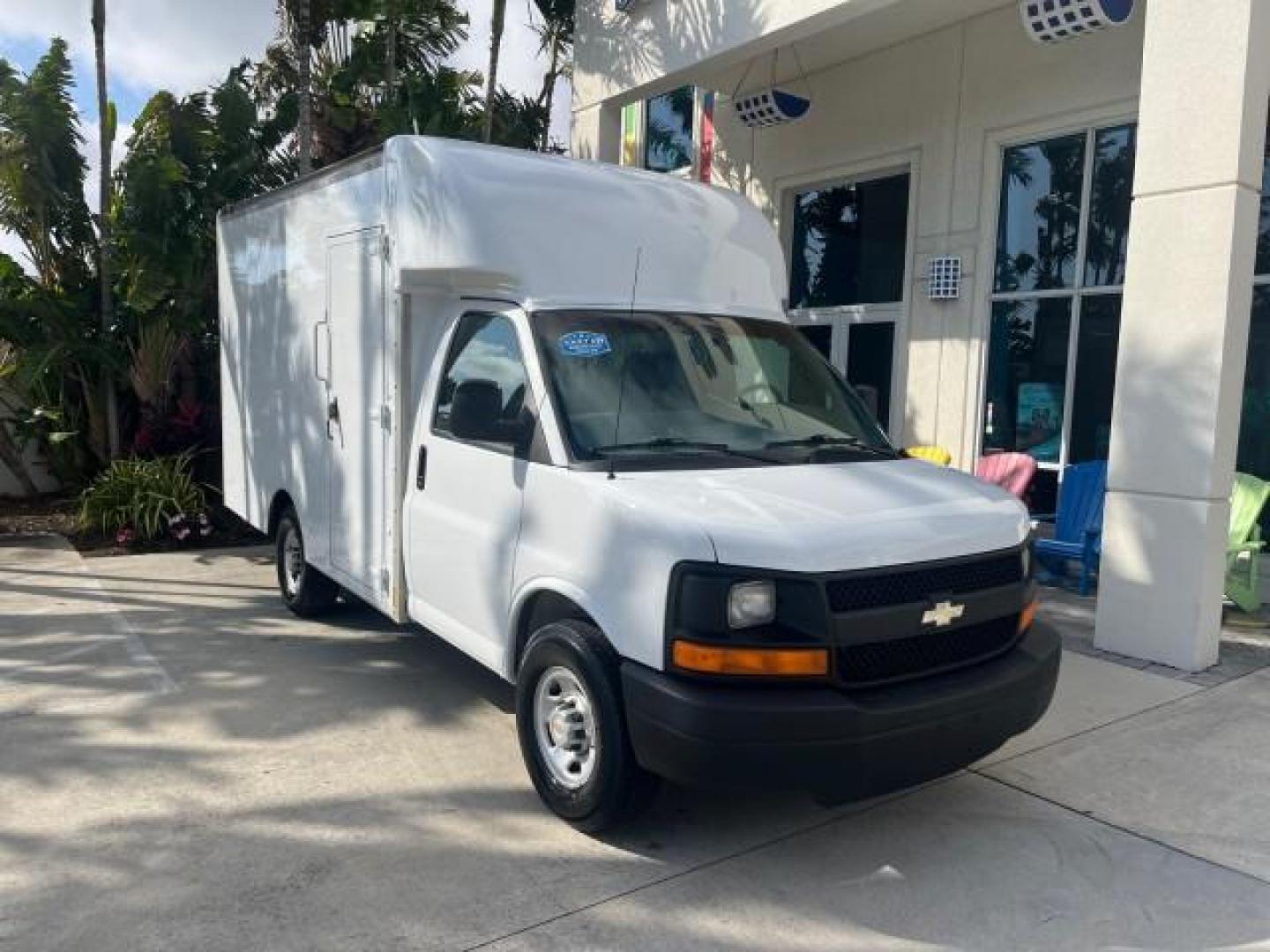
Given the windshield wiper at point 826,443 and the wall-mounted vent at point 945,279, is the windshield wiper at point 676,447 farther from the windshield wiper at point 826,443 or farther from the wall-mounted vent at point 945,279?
the wall-mounted vent at point 945,279

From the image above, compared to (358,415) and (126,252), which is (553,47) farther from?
(358,415)

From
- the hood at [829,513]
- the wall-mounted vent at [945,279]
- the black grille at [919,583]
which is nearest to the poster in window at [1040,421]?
the wall-mounted vent at [945,279]

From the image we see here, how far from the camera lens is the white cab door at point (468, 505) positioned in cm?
423

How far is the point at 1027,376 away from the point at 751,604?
6.90 m

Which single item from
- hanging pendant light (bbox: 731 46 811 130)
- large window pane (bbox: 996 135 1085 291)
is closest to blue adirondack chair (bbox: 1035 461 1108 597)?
large window pane (bbox: 996 135 1085 291)

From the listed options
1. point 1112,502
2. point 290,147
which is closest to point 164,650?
point 1112,502

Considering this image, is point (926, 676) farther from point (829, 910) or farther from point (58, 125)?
point (58, 125)

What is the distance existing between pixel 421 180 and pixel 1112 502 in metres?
4.53

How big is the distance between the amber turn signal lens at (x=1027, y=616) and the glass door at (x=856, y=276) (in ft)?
19.4

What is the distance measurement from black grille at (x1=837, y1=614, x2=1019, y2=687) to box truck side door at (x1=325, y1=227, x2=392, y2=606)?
8.85ft

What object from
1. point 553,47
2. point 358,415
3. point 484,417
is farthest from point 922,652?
point 553,47

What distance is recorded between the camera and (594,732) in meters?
3.67

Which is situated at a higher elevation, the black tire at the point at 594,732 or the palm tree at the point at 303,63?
the palm tree at the point at 303,63

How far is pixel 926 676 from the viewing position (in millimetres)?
3570
